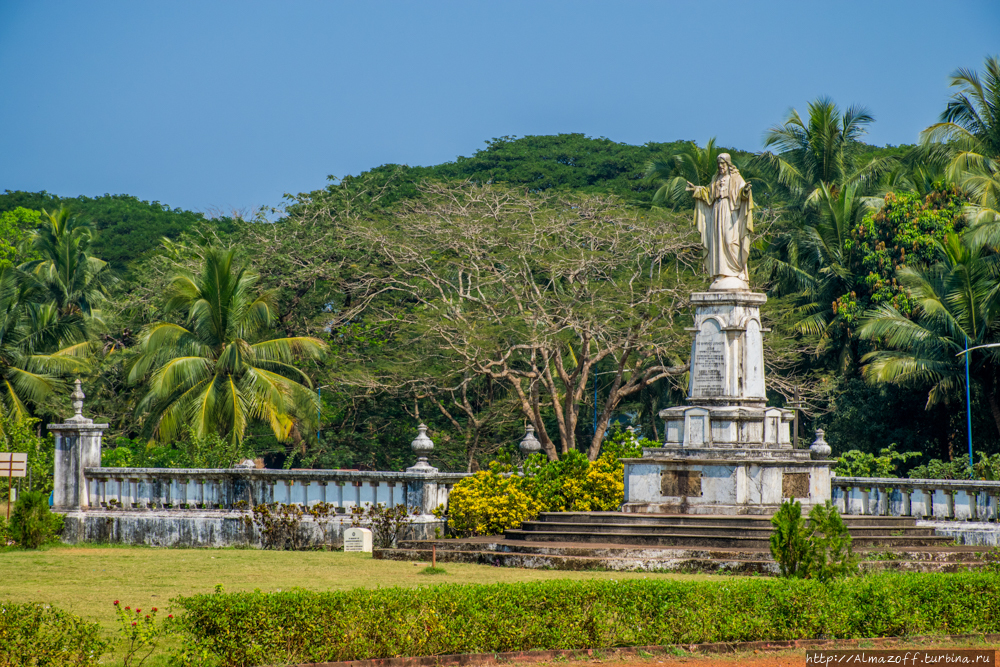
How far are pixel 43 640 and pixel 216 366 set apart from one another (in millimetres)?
21079

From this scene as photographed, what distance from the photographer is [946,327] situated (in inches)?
1176

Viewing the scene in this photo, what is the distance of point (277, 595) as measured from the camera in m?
8.99

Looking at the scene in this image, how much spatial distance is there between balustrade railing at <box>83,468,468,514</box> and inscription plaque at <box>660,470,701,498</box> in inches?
147

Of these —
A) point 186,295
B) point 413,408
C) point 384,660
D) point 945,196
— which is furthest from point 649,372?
point 384,660

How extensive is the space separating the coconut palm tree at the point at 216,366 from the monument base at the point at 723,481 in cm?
1303

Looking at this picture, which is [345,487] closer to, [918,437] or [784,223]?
[918,437]

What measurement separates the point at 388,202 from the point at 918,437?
1872 centimetres

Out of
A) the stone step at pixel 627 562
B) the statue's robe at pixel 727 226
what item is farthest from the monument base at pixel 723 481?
the statue's robe at pixel 727 226

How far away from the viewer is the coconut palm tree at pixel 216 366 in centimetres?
2811

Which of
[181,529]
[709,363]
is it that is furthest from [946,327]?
[181,529]

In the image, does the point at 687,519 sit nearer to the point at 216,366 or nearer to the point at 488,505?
the point at 488,505

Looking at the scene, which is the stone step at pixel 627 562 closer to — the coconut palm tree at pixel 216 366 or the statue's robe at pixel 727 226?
the statue's robe at pixel 727 226

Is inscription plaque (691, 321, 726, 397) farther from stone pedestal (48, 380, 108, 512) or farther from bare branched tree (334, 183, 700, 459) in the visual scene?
stone pedestal (48, 380, 108, 512)

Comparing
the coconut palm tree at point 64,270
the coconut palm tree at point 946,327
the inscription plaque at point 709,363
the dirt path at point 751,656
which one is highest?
the coconut palm tree at point 64,270
